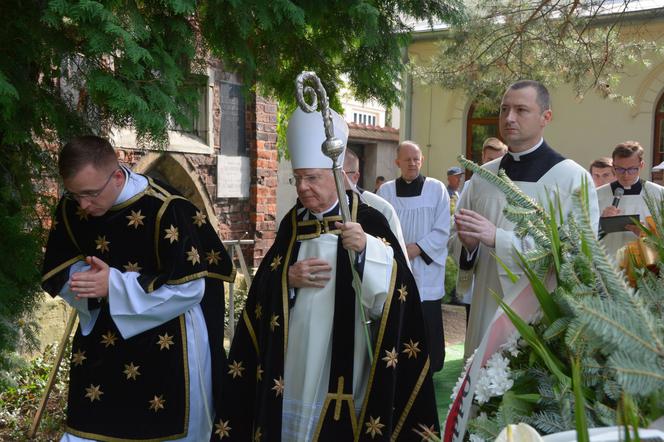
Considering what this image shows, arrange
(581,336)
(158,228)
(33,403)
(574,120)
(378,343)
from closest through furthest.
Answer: (581,336) < (378,343) < (158,228) < (33,403) < (574,120)

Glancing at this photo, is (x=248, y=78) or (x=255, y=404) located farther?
(x=248, y=78)

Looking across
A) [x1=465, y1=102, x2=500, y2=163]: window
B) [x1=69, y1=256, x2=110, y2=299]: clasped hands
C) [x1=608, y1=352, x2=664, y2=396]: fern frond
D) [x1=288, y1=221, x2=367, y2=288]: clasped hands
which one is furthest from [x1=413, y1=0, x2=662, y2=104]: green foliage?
[x1=465, y1=102, x2=500, y2=163]: window

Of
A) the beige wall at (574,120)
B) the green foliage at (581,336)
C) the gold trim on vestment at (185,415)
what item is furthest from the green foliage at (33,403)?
the beige wall at (574,120)

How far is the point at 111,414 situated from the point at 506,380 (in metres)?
2.37

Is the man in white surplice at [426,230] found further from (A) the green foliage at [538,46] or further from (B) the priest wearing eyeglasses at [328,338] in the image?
(B) the priest wearing eyeglasses at [328,338]

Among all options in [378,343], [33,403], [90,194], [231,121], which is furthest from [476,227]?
[231,121]

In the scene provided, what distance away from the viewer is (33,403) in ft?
17.4

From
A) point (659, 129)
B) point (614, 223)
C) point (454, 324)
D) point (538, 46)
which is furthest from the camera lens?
point (659, 129)

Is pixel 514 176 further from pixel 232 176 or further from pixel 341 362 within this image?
pixel 232 176

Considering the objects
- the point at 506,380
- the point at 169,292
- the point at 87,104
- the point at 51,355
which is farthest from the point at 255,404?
the point at 51,355

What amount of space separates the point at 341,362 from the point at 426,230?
3.32 meters

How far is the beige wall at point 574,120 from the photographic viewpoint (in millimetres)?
14555

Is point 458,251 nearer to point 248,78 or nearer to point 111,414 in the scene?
point 248,78

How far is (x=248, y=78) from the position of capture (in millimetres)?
3973
